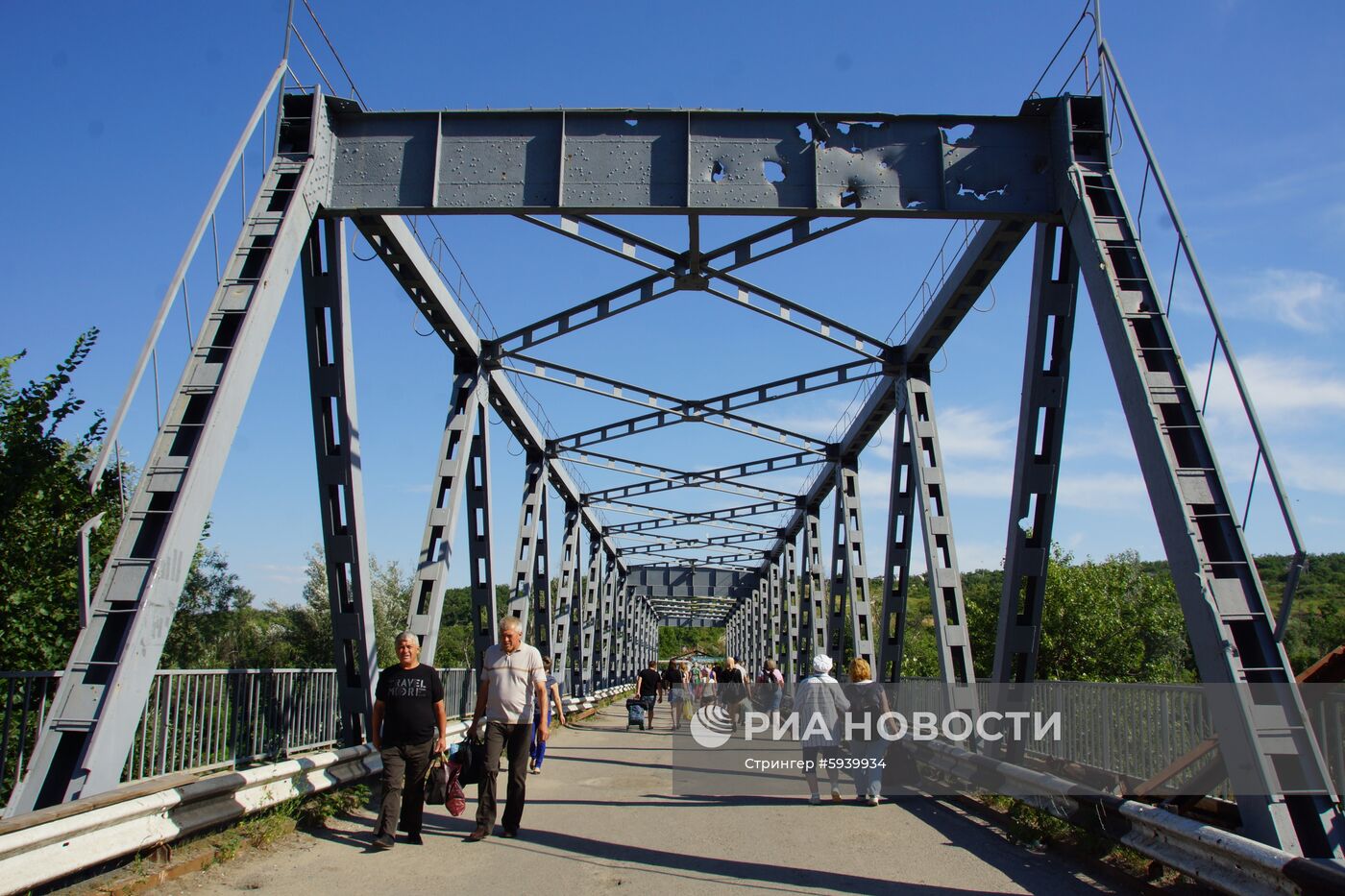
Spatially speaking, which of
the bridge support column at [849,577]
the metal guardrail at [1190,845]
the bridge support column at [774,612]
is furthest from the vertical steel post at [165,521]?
the bridge support column at [774,612]

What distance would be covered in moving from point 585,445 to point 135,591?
51.9 feet

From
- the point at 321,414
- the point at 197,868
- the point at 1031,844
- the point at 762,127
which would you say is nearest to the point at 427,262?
the point at 321,414

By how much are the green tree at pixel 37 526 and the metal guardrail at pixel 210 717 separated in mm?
1552

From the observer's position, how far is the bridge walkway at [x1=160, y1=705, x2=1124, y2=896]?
5.64m

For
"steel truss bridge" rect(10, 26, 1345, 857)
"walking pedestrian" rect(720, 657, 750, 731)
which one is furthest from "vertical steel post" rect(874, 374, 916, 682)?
"walking pedestrian" rect(720, 657, 750, 731)

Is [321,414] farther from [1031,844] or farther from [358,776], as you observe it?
[1031,844]

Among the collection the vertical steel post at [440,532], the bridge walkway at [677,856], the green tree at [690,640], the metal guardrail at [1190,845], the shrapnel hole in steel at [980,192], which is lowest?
the bridge walkway at [677,856]

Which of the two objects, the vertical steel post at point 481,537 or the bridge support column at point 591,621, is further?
the bridge support column at point 591,621

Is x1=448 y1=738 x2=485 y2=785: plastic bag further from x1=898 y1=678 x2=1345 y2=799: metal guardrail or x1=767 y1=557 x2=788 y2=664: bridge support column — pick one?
x1=767 y1=557 x2=788 y2=664: bridge support column

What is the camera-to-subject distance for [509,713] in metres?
7.24

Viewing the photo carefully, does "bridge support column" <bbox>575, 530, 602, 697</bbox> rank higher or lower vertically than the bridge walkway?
higher

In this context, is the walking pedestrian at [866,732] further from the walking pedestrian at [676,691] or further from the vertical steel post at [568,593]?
the vertical steel post at [568,593]

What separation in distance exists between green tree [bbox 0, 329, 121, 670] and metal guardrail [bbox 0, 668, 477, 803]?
1552 mm

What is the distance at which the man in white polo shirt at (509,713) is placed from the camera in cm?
709
